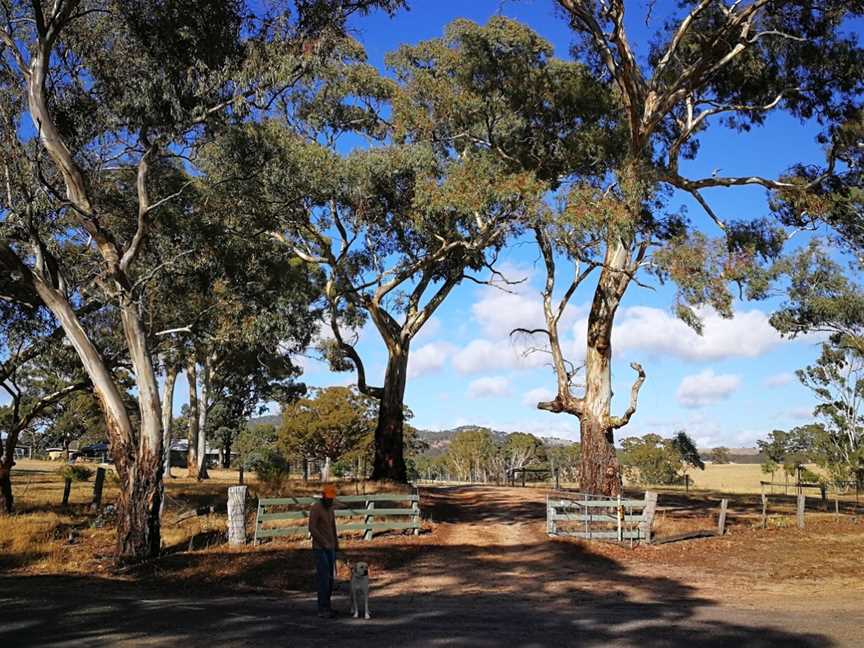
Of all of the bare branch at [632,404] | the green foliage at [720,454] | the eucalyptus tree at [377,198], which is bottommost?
the green foliage at [720,454]

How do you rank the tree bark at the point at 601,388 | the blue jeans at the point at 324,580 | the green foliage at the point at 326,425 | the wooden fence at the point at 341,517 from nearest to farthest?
the blue jeans at the point at 324,580 < the wooden fence at the point at 341,517 < the tree bark at the point at 601,388 < the green foliage at the point at 326,425

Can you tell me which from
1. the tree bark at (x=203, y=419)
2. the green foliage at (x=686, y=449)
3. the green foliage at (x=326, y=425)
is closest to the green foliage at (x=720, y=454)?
the green foliage at (x=686, y=449)

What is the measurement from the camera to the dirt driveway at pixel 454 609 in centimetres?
809

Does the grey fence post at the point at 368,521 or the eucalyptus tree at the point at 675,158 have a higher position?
the eucalyptus tree at the point at 675,158

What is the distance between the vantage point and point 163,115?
16.3m

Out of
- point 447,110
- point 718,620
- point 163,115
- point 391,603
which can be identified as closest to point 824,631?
point 718,620

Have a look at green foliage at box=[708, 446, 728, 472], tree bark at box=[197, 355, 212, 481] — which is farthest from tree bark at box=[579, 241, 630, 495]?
green foliage at box=[708, 446, 728, 472]

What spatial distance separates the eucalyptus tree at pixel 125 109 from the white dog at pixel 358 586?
6261 millimetres

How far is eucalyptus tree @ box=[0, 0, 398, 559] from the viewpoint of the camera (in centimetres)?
1433

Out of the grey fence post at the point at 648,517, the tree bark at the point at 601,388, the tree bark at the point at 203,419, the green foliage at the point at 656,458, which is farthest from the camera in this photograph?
the green foliage at the point at 656,458

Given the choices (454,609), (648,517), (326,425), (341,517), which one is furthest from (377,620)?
Answer: (326,425)

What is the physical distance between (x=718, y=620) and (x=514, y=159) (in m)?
17.0

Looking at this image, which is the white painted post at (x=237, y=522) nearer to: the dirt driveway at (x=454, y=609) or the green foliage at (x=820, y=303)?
the dirt driveway at (x=454, y=609)

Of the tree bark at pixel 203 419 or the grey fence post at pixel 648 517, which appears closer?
the grey fence post at pixel 648 517
